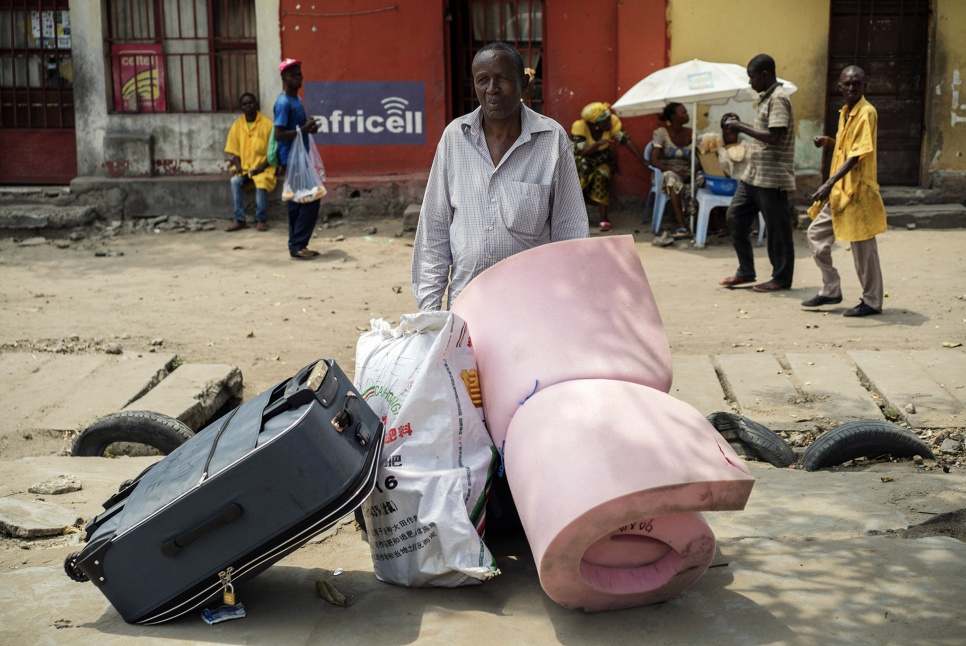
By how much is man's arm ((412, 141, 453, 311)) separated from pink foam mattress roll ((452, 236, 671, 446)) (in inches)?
17.0

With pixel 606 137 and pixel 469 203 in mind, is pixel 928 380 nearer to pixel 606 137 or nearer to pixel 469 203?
pixel 469 203

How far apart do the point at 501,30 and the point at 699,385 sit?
745cm

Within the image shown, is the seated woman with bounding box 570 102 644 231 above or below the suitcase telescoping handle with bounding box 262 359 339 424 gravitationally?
above

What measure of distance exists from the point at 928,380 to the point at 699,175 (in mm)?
5332

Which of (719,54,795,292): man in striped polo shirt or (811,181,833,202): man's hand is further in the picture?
(719,54,795,292): man in striped polo shirt

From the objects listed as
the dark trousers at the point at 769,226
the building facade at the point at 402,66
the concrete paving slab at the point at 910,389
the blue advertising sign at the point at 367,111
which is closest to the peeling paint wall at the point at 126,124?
the building facade at the point at 402,66

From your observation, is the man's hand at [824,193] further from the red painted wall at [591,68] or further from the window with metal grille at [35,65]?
the window with metal grille at [35,65]

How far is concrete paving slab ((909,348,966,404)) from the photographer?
5344 millimetres

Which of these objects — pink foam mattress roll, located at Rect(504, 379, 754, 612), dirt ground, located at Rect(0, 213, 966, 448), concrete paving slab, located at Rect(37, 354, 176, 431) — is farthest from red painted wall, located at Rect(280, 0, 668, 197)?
pink foam mattress roll, located at Rect(504, 379, 754, 612)

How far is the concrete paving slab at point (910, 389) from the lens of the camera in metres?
4.95

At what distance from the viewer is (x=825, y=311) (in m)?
7.41

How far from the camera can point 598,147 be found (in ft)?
35.9

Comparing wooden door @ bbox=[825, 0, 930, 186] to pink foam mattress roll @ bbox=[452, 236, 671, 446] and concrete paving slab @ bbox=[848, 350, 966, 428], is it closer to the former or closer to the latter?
concrete paving slab @ bbox=[848, 350, 966, 428]

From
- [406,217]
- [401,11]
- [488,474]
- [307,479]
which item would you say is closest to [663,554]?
[488,474]
